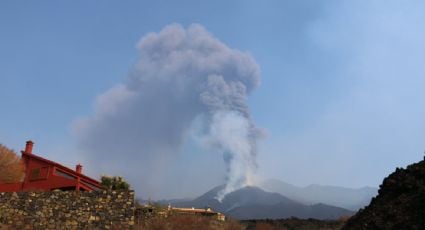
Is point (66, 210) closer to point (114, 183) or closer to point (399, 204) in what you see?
point (114, 183)

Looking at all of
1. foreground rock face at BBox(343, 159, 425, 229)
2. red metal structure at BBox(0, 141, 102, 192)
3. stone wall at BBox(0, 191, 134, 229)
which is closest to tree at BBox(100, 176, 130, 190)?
red metal structure at BBox(0, 141, 102, 192)

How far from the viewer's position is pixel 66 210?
19.8 metres

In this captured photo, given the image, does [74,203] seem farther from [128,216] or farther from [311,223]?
[311,223]

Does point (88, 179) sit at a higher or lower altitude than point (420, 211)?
higher

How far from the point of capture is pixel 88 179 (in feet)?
83.9

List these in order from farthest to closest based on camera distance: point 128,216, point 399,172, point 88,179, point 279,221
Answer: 1. point 279,221
2. point 88,179
3. point 128,216
4. point 399,172

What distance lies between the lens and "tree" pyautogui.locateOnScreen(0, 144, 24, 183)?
2575cm

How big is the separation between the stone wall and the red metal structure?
384cm

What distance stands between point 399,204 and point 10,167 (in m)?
21.5

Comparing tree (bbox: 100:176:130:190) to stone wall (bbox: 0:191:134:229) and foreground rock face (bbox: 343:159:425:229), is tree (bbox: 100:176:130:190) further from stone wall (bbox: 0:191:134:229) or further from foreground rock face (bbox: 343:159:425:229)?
foreground rock face (bbox: 343:159:425:229)

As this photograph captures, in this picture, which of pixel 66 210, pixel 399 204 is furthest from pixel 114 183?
pixel 399 204

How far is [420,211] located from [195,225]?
11.3 metres

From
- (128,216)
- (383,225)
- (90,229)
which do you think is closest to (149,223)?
(128,216)

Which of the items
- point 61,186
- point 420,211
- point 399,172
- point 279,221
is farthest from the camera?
point 279,221
